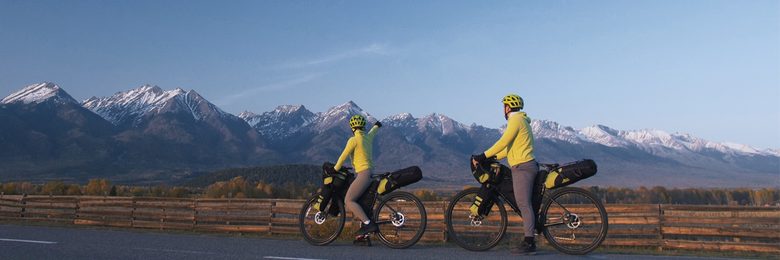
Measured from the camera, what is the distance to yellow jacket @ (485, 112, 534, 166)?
973cm

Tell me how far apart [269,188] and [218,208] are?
71.2 metres

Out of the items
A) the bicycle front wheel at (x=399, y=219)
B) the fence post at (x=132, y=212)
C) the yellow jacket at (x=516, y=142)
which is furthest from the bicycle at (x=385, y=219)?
the fence post at (x=132, y=212)

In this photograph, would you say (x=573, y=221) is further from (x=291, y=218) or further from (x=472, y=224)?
(x=291, y=218)

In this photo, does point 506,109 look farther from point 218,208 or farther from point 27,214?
point 27,214

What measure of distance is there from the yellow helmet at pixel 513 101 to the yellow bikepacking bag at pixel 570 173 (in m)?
1.09

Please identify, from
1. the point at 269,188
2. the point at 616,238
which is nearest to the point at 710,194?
the point at 269,188

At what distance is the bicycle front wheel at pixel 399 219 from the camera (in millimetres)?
10836

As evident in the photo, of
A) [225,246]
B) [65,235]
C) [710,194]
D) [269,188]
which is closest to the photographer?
[225,246]

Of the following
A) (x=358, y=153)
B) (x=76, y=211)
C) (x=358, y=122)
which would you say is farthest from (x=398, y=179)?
(x=76, y=211)

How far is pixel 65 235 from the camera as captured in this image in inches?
527

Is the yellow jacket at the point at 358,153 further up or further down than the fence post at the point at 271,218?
further up

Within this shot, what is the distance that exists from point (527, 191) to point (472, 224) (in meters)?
1.30

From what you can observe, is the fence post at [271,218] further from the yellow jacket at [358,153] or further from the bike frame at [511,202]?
the bike frame at [511,202]

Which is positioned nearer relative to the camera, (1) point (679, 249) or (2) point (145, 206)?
(1) point (679, 249)
